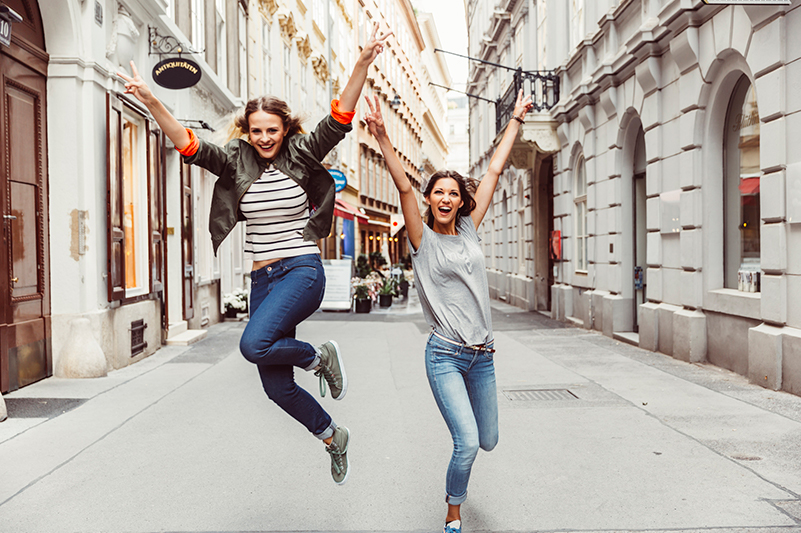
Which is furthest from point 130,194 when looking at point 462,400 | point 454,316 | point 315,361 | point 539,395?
point 462,400

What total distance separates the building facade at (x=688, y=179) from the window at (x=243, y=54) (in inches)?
301

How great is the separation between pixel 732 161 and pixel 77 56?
26.1ft

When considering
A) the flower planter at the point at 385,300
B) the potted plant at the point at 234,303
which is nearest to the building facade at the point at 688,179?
the flower planter at the point at 385,300

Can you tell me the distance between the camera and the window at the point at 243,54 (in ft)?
58.4

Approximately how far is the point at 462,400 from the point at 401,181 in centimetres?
105

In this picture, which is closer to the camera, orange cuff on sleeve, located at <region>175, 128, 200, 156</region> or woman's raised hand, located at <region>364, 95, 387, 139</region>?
woman's raised hand, located at <region>364, 95, 387, 139</region>

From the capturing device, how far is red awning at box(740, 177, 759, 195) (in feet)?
28.0

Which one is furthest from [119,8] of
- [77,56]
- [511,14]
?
[511,14]

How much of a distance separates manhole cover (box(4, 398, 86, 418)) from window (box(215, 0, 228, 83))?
10109 mm

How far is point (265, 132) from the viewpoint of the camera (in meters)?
3.69

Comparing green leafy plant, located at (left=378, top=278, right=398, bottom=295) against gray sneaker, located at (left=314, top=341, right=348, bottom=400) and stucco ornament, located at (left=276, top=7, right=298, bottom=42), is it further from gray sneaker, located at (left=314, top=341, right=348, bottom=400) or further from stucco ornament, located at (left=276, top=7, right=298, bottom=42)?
gray sneaker, located at (left=314, top=341, right=348, bottom=400)

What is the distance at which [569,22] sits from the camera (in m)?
16.2

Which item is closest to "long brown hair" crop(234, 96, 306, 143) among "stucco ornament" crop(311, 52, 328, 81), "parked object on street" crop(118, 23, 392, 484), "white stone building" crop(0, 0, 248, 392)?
"parked object on street" crop(118, 23, 392, 484)

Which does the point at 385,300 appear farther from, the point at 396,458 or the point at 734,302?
the point at 396,458
